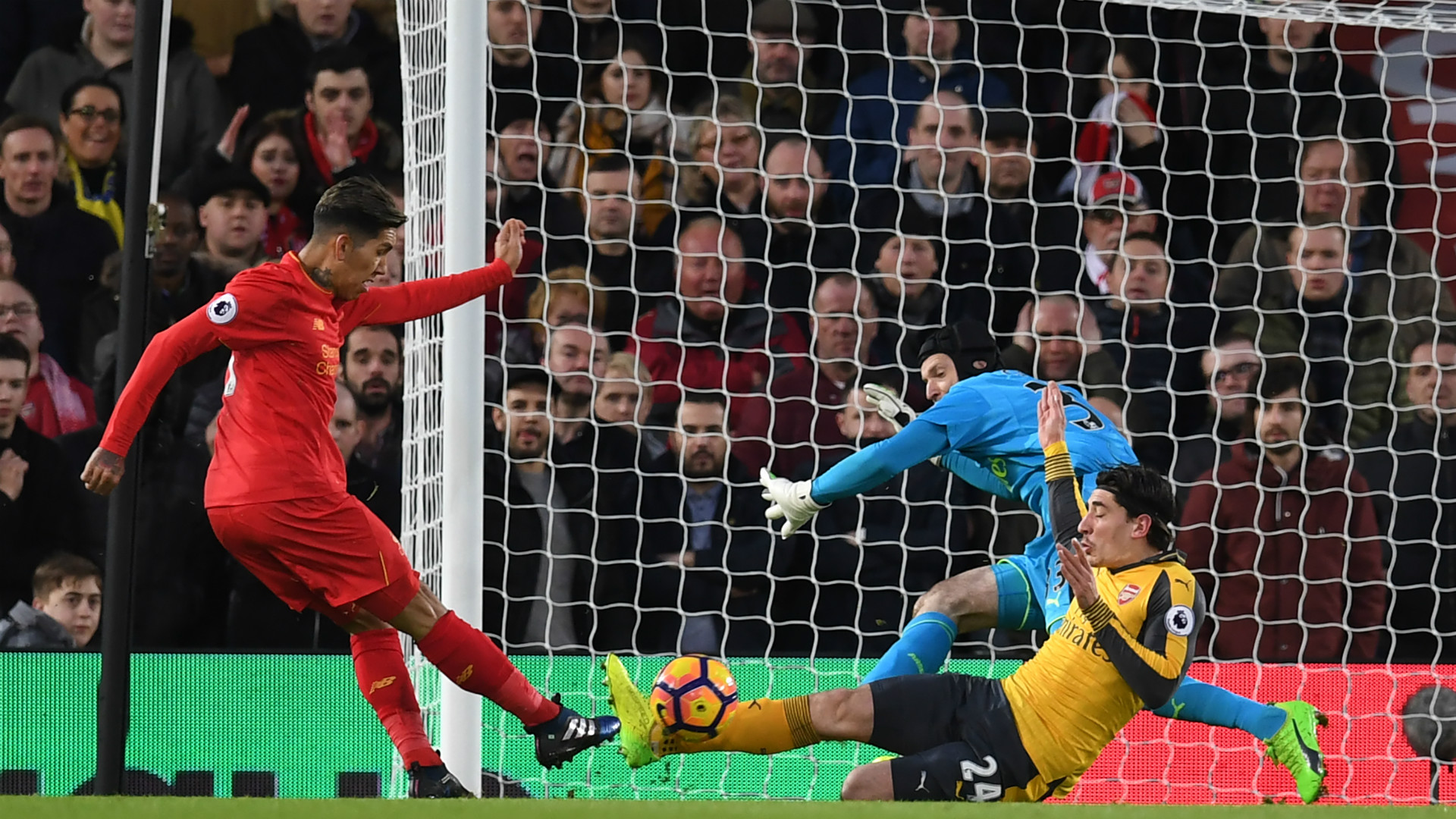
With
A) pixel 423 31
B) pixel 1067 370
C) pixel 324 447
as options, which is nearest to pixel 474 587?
pixel 324 447

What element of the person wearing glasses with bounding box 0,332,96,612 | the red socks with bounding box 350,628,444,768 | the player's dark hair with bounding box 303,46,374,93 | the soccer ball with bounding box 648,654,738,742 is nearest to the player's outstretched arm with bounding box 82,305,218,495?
the red socks with bounding box 350,628,444,768

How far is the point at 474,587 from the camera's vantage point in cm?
498

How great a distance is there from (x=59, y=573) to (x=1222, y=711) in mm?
3878

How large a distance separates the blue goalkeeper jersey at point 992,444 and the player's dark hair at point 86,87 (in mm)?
3311

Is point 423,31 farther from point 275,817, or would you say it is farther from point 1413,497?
point 1413,497

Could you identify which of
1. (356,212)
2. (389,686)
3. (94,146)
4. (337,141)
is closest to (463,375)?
(356,212)

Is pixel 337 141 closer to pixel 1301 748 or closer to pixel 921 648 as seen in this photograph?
pixel 921 648

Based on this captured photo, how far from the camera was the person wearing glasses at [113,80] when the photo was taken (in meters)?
6.53

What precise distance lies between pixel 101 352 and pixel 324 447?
245cm

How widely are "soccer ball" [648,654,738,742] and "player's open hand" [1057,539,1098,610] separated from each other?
0.83 metres

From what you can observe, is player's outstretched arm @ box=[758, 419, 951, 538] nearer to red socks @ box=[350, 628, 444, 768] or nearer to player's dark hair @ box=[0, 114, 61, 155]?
red socks @ box=[350, 628, 444, 768]

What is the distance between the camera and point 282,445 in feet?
13.4

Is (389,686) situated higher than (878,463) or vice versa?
(878,463)

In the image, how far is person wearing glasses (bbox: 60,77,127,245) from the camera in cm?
645
